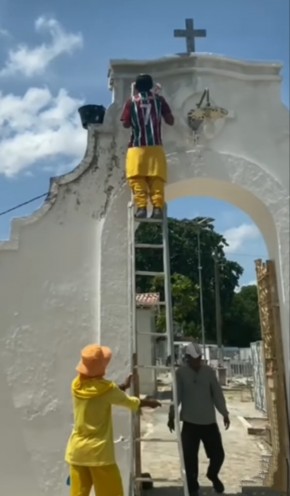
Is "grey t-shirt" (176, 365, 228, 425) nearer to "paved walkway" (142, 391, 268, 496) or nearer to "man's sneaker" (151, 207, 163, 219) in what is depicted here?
"paved walkway" (142, 391, 268, 496)

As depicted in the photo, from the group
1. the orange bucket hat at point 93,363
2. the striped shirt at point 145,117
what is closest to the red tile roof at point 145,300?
the striped shirt at point 145,117

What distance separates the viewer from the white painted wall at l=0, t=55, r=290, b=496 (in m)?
5.65

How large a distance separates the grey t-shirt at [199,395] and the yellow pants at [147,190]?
1.79m

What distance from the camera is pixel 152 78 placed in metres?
6.41

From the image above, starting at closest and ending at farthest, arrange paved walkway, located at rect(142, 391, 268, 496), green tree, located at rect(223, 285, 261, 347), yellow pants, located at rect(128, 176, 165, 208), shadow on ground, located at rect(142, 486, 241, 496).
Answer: yellow pants, located at rect(128, 176, 165, 208), shadow on ground, located at rect(142, 486, 241, 496), paved walkway, located at rect(142, 391, 268, 496), green tree, located at rect(223, 285, 261, 347)

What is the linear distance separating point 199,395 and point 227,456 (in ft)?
12.2

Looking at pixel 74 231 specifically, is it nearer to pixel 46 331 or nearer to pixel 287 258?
pixel 46 331

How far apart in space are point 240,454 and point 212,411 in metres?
3.83

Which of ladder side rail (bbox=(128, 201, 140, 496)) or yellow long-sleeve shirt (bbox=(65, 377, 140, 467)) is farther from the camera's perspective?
ladder side rail (bbox=(128, 201, 140, 496))

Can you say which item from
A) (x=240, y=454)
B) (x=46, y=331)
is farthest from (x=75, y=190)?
(x=240, y=454)

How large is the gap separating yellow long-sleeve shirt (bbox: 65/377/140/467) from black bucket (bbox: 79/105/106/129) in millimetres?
3271

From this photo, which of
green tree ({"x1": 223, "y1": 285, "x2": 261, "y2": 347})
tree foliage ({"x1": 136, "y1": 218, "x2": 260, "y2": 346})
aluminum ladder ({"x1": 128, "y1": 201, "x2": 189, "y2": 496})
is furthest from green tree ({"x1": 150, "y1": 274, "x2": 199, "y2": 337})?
aluminum ladder ({"x1": 128, "y1": 201, "x2": 189, "y2": 496})

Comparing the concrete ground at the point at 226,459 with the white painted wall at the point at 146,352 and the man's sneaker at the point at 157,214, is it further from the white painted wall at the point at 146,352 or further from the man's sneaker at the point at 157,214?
the white painted wall at the point at 146,352

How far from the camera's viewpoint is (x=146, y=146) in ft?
19.2
